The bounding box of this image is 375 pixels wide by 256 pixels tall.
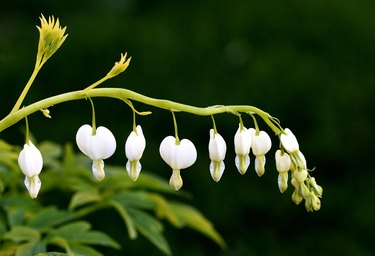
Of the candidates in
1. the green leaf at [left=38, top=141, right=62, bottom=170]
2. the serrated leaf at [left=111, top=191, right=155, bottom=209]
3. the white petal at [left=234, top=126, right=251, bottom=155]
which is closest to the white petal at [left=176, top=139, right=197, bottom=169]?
the white petal at [left=234, top=126, right=251, bottom=155]

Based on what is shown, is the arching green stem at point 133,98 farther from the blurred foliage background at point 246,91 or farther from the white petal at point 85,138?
the blurred foliage background at point 246,91

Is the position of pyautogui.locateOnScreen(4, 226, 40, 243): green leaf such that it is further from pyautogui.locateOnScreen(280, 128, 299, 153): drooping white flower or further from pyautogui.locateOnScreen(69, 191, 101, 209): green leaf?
pyautogui.locateOnScreen(280, 128, 299, 153): drooping white flower

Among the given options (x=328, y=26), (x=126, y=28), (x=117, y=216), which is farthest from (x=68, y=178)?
(x=328, y=26)

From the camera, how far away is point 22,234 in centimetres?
229

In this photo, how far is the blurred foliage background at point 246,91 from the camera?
4.50m

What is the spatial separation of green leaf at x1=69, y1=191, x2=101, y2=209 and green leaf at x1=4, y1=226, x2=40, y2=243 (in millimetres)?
211

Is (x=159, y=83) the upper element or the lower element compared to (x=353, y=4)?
lower

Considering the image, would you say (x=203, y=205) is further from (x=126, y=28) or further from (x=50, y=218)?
(x=50, y=218)

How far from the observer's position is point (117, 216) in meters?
4.38

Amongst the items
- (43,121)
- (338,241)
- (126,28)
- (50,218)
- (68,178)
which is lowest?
(50,218)

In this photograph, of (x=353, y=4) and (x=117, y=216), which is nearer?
(x=117, y=216)

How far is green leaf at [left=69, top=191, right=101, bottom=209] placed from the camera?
252 cm

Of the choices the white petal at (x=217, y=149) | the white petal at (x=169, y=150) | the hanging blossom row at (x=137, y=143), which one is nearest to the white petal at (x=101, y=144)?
the hanging blossom row at (x=137, y=143)

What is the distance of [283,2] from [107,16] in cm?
132
